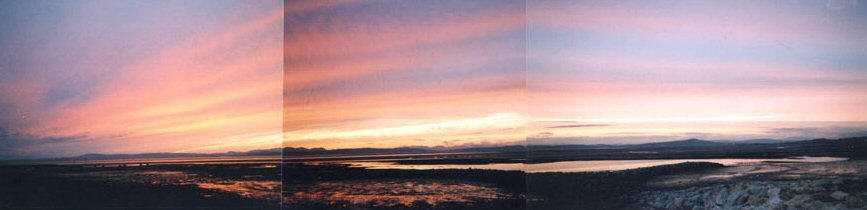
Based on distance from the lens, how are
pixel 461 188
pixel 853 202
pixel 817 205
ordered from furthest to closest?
pixel 461 188
pixel 817 205
pixel 853 202

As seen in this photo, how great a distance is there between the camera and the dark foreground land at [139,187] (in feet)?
16.0

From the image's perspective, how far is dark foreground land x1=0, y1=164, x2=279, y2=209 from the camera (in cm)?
488

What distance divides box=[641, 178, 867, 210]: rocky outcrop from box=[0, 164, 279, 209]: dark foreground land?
104 inches

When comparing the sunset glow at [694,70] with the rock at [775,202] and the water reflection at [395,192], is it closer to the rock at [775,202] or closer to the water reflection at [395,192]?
the rock at [775,202]

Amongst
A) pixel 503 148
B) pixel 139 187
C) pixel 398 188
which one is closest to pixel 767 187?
pixel 503 148

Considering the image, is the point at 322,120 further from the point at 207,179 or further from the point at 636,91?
the point at 636,91

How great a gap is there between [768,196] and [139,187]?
3804 millimetres

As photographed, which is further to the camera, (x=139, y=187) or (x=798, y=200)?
(x=139, y=187)

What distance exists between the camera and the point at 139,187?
17.3 ft

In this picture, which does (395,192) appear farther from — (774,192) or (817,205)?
(817,205)

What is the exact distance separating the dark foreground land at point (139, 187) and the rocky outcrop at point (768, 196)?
2.65m

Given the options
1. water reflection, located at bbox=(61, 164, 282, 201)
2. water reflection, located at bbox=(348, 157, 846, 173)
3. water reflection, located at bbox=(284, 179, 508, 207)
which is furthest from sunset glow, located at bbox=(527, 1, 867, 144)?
water reflection, located at bbox=(61, 164, 282, 201)

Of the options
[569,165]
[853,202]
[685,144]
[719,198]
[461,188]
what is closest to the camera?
[853,202]

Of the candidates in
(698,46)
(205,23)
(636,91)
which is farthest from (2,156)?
(698,46)
